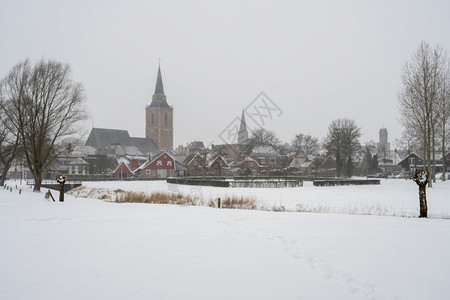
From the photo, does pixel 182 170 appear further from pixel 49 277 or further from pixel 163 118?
pixel 49 277

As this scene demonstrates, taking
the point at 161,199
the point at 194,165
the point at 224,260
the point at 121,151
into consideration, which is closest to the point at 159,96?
the point at 121,151

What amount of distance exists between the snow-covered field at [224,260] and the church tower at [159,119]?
117 metres

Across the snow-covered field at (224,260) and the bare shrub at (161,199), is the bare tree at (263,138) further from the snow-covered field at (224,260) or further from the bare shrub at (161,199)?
the snow-covered field at (224,260)

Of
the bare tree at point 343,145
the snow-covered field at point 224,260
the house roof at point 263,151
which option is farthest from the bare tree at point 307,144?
the snow-covered field at point 224,260

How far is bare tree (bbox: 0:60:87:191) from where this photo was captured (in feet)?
94.5

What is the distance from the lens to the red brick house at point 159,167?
70.1 meters

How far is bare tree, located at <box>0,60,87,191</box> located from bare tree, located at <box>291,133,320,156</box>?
83.8 metres

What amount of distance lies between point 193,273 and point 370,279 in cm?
324

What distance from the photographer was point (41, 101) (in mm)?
29312

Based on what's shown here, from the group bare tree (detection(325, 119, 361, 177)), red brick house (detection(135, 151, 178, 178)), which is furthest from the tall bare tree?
red brick house (detection(135, 151, 178, 178))

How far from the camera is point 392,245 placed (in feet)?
29.7

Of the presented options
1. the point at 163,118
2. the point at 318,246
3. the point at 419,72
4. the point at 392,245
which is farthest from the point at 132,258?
the point at 163,118

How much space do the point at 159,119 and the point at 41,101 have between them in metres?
98.8

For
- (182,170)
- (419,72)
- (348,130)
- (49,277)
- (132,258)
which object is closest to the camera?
(49,277)
